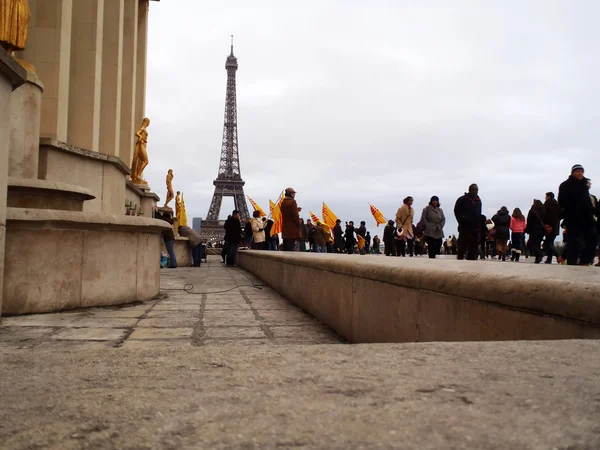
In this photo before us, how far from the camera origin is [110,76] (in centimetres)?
1839

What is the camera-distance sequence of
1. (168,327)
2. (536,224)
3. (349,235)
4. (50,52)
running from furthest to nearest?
1. (349,235)
2. (50,52)
3. (536,224)
4. (168,327)

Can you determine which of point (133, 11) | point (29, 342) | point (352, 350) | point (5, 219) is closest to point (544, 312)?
point (352, 350)

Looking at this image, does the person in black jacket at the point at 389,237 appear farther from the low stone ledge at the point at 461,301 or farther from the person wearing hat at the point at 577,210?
the low stone ledge at the point at 461,301

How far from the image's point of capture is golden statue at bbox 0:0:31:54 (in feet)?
24.7

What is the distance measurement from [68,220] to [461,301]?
167 inches

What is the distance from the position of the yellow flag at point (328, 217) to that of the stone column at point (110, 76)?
12.1 m

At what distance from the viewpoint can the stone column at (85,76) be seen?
15.5 m

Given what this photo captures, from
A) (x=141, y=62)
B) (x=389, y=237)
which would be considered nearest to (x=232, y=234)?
(x=389, y=237)

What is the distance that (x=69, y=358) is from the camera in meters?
1.60

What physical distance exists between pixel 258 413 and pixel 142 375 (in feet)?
1.56

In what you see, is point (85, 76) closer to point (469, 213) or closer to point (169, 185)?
point (469, 213)

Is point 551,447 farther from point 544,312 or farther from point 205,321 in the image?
point 205,321

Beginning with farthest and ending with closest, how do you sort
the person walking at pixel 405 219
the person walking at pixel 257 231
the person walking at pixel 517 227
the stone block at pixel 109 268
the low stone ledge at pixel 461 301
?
the person walking at pixel 257 231
the person walking at pixel 517 227
the person walking at pixel 405 219
the stone block at pixel 109 268
the low stone ledge at pixel 461 301

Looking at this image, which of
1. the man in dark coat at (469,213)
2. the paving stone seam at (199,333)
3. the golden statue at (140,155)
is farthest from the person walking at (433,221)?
the golden statue at (140,155)
